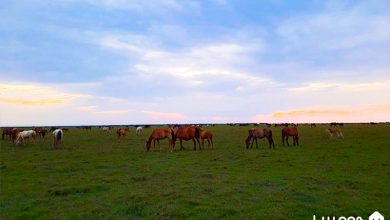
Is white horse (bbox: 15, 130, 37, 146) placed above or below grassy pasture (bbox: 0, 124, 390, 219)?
above

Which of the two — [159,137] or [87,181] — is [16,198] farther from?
[159,137]

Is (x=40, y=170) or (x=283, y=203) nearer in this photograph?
(x=283, y=203)

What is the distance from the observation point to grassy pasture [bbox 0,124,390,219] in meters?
11.1

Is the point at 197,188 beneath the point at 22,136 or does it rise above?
beneath

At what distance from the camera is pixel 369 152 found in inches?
1014

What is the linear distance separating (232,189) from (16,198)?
25.3ft

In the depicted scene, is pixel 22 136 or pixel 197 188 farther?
pixel 22 136

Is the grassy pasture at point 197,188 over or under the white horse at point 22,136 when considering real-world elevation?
under

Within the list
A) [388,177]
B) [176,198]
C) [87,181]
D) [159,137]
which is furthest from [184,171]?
[159,137]

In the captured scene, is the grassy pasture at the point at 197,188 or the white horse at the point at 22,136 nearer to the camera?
the grassy pasture at the point at 197,188

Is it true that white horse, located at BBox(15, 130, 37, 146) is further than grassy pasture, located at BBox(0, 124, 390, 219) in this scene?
Yes

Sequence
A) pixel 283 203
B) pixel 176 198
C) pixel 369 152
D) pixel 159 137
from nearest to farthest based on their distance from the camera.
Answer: pixel 283 203
pixel 176 198
pixel 369 152
pixel 159 137

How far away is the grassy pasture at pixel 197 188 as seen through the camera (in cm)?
1114

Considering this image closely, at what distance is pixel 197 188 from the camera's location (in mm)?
13930
